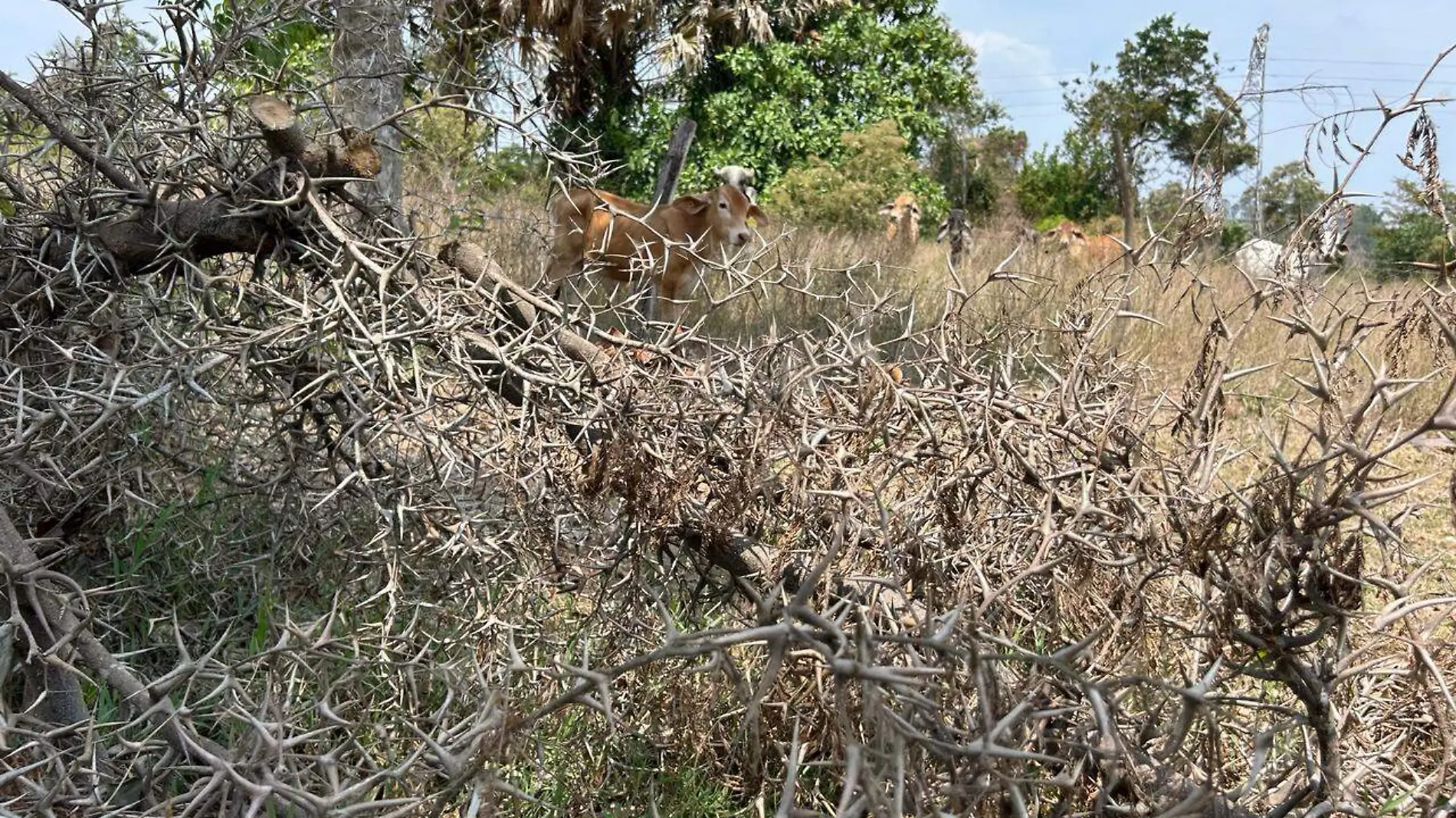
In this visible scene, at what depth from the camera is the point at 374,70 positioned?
530 centimetres

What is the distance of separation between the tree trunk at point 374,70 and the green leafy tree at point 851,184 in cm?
921

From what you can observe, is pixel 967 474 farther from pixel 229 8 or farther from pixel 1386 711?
pixel 229 8

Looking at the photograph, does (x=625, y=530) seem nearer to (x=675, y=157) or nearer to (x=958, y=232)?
(x=675, y=157)

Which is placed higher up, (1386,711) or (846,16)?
(846,16)

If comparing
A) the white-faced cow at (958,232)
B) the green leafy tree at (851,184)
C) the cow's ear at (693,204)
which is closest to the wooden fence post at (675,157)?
the cow's ear at (693,204)

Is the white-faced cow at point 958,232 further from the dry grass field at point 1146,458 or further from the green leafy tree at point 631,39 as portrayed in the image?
the dry grass field at point 1146,458

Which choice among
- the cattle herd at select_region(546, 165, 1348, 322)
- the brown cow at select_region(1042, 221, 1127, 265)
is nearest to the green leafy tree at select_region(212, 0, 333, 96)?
the cattle herd at select_region(546, 165, 1348, 322)

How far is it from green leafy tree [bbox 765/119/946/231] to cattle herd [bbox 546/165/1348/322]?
6.02 metres

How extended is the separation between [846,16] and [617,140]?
Answer: 4.93 m

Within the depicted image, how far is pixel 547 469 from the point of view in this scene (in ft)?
7.70

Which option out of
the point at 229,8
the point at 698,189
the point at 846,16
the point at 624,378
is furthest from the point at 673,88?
the point at 624,378

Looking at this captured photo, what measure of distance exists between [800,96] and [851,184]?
144 inches

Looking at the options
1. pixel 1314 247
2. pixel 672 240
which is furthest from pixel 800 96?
pixel 1314 247

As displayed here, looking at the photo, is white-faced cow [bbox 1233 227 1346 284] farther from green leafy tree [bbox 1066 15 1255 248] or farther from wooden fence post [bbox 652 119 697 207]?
green leafy tree [bbox 1066 15 1255 248]
